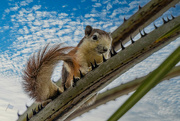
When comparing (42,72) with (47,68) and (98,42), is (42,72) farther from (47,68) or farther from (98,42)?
(98,42)

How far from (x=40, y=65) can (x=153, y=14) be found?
0.48 metres

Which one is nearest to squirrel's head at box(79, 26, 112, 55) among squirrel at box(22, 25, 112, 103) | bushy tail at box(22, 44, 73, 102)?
squirrel at box(22, 25, 112, 103)

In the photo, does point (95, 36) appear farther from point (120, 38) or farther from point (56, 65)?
point (56, 65)

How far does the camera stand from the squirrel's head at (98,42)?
119 cm

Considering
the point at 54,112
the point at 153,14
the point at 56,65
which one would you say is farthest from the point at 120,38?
the point at 54,112

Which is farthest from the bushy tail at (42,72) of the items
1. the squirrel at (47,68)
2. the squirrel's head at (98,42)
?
the squirrel's head at (98,42)

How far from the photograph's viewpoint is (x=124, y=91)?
0.93 meters

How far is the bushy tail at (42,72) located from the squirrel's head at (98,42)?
458 millimetres

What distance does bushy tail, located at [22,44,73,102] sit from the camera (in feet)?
2.07

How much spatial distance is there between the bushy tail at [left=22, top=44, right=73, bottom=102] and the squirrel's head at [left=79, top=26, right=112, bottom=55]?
458 mm

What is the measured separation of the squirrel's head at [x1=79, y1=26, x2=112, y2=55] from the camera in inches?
47.0

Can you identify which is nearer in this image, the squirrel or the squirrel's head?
the squirrel

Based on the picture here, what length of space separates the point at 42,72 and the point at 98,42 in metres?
0.60

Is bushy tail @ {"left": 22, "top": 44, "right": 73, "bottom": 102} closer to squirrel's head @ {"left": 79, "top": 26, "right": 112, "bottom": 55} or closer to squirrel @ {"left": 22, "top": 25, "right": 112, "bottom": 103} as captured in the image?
squirrel @ {"left": 22, "top": 25, "right": 112, "bottom": 103}
